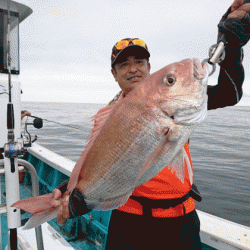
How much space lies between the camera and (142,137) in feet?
3.88

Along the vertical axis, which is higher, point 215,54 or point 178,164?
point 215,54

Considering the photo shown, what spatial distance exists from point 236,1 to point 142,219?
1.61 metres

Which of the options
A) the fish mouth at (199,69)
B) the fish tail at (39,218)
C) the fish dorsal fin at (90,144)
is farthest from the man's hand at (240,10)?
the fish tail at (39,218)

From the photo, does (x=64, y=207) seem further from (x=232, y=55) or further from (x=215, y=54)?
(x=232, y=55)

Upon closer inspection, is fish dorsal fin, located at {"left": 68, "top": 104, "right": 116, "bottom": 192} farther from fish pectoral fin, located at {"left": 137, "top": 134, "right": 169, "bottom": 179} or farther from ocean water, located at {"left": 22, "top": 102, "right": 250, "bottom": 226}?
ocean water, located at {"left": 22, "top": 102, "right": 250, "bottom": 226}

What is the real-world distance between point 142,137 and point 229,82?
922mm

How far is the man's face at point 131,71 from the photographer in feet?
6.82

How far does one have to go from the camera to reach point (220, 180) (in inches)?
301

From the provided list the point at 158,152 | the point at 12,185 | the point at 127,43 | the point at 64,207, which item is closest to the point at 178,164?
the point at 158,152

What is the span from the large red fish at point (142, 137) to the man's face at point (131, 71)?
81 centimetres

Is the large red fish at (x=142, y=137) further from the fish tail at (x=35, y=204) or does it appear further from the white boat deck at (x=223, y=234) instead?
the white boat deck at (x=223, y=234)

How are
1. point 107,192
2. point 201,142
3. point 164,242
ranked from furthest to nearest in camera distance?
1. point 201,142
2. point 164,242
3. point 107,192

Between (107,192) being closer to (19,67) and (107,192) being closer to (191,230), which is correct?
(191,230)

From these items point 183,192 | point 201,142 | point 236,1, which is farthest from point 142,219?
point 201,142
